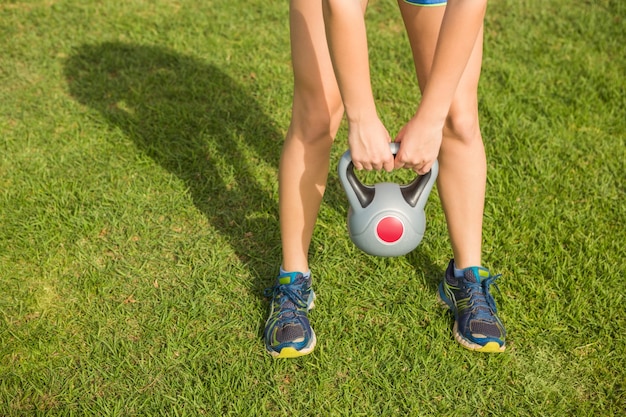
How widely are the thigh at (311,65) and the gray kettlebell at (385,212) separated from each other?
224mm

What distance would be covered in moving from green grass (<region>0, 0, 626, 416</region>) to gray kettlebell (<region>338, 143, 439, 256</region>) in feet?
1.82

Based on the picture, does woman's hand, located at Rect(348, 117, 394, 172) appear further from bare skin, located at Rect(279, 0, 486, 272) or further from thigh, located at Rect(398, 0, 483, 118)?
thigh, located at Rect(398, 0, 483, 118)

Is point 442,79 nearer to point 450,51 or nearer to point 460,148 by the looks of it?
point 450,51

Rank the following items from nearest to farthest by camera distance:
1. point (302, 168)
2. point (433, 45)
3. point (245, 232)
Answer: point (433, 45)
point (302, 168)
point (245, 232)

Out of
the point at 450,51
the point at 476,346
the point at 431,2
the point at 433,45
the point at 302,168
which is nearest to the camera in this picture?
the point at 450,51

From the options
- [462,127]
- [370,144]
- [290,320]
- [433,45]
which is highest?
[433,45]

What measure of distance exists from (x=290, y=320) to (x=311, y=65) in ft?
3.25

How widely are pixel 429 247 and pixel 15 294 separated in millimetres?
1822

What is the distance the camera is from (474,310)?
2.68 m

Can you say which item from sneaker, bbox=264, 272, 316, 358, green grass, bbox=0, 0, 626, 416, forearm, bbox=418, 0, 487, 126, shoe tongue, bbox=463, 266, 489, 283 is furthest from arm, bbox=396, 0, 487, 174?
green grass, bbox=0, 0, 626, 416

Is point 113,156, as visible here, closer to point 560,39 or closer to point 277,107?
point 277,107

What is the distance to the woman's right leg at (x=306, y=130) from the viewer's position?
2297 millimetres

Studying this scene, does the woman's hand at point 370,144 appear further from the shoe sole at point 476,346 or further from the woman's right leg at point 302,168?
the shoe sole at point 476,346

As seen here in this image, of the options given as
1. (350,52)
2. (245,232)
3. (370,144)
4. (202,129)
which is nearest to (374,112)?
(370,144)
